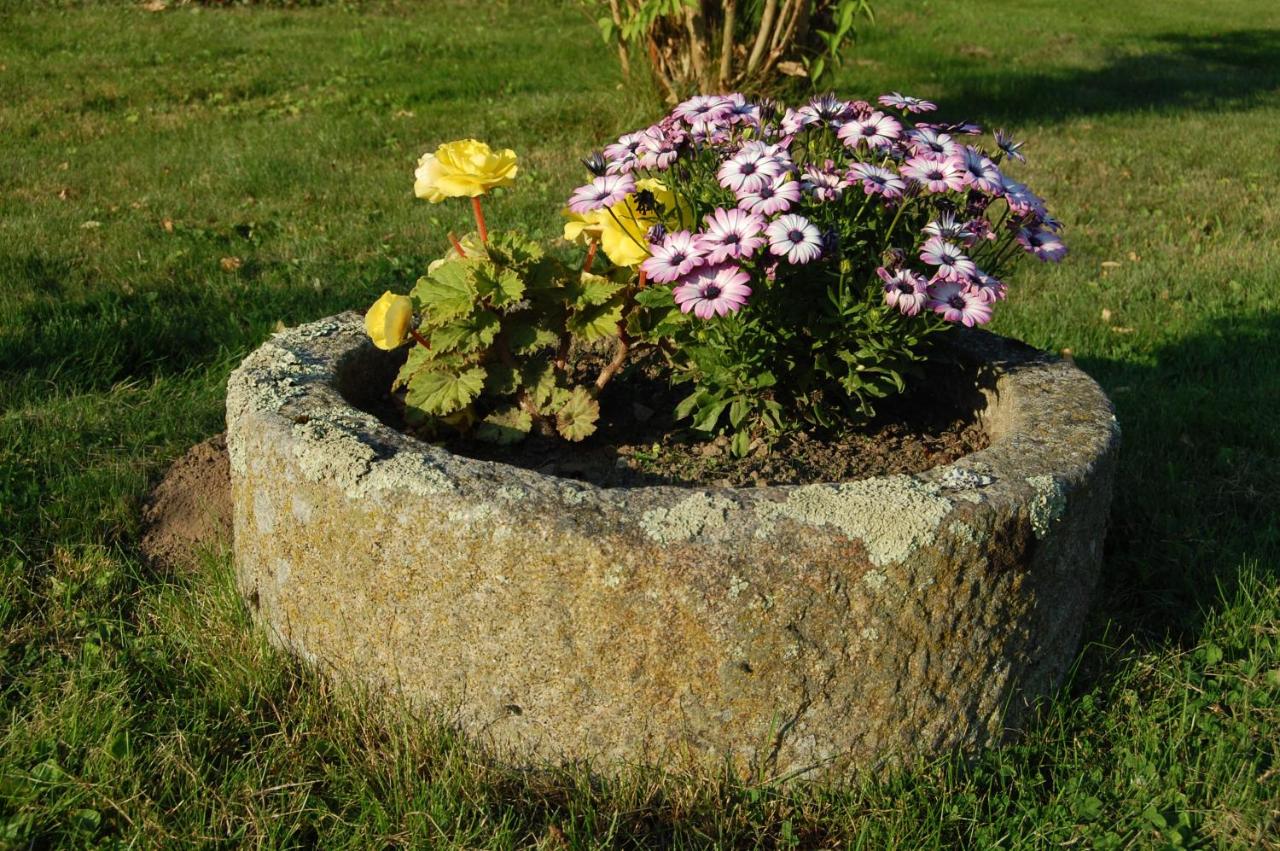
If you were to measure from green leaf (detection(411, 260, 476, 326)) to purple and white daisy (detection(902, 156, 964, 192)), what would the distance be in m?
0.96

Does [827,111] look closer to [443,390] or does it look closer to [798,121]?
[798,121]

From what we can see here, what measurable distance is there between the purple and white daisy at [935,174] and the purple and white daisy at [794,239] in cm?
28

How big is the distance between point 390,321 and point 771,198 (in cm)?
86

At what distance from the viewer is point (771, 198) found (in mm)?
2389

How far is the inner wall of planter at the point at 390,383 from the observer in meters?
2.84

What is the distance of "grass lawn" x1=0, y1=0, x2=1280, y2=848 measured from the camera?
2289 mm

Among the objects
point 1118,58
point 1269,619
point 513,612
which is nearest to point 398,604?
point 513,612

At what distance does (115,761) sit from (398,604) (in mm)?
633

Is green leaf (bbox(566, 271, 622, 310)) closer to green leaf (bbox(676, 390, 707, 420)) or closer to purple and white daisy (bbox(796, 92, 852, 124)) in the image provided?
green leaf (bbox(676, 390, 707, 420))

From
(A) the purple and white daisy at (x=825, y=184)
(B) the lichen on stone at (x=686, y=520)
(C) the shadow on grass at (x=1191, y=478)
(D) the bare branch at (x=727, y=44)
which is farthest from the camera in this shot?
(D) the bare branch at (x=727, y=44)

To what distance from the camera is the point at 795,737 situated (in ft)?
7.36

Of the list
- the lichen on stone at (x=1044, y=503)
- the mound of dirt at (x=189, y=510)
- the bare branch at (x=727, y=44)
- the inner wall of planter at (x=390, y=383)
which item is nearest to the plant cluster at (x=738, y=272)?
the inner wall of planter at (x=390, y=383)

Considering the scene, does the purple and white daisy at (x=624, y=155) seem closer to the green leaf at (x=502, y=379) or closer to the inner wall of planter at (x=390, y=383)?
the green leaf at (x=502, y=379)

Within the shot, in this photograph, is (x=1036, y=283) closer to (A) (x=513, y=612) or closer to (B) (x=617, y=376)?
(B) (x=617, y=376)
